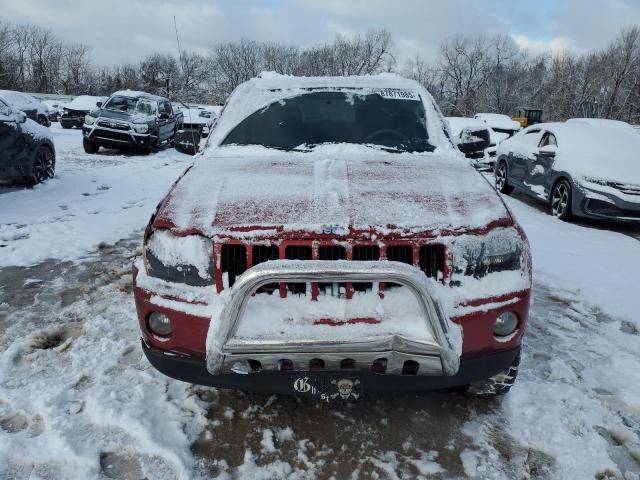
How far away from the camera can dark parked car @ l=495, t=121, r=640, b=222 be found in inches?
272

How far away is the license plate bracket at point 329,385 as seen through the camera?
6.93 feet

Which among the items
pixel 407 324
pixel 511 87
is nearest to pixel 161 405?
pixel 407 324

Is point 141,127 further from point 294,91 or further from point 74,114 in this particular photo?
point 74,114

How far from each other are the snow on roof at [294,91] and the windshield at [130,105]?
35.7 feet

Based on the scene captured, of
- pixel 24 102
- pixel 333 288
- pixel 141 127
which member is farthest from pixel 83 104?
pixel 333 288

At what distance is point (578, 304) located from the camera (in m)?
4.11

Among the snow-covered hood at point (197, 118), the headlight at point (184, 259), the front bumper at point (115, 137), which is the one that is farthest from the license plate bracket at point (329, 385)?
the snow-covered hood at point (197, 118)

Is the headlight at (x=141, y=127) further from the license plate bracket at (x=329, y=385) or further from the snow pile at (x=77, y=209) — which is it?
the license plate bracket at (x=329, y=385)

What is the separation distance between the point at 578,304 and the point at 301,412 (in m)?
2.73

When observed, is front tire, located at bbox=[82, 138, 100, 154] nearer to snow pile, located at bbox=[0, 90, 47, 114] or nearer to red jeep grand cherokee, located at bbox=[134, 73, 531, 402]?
snow pile, located at bbox=[0, 90, 47, 114]

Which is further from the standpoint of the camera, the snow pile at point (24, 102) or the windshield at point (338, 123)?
the snow pile at point (24, 102)

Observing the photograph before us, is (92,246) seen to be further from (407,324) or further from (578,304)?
(578,304)

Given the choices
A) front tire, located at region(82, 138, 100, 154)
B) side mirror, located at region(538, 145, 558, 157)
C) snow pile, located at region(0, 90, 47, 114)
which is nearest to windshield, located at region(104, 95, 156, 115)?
front tire, located at region(82, 138, 100, 154)

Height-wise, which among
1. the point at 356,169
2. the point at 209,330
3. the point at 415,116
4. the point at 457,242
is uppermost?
the point at 415,116
